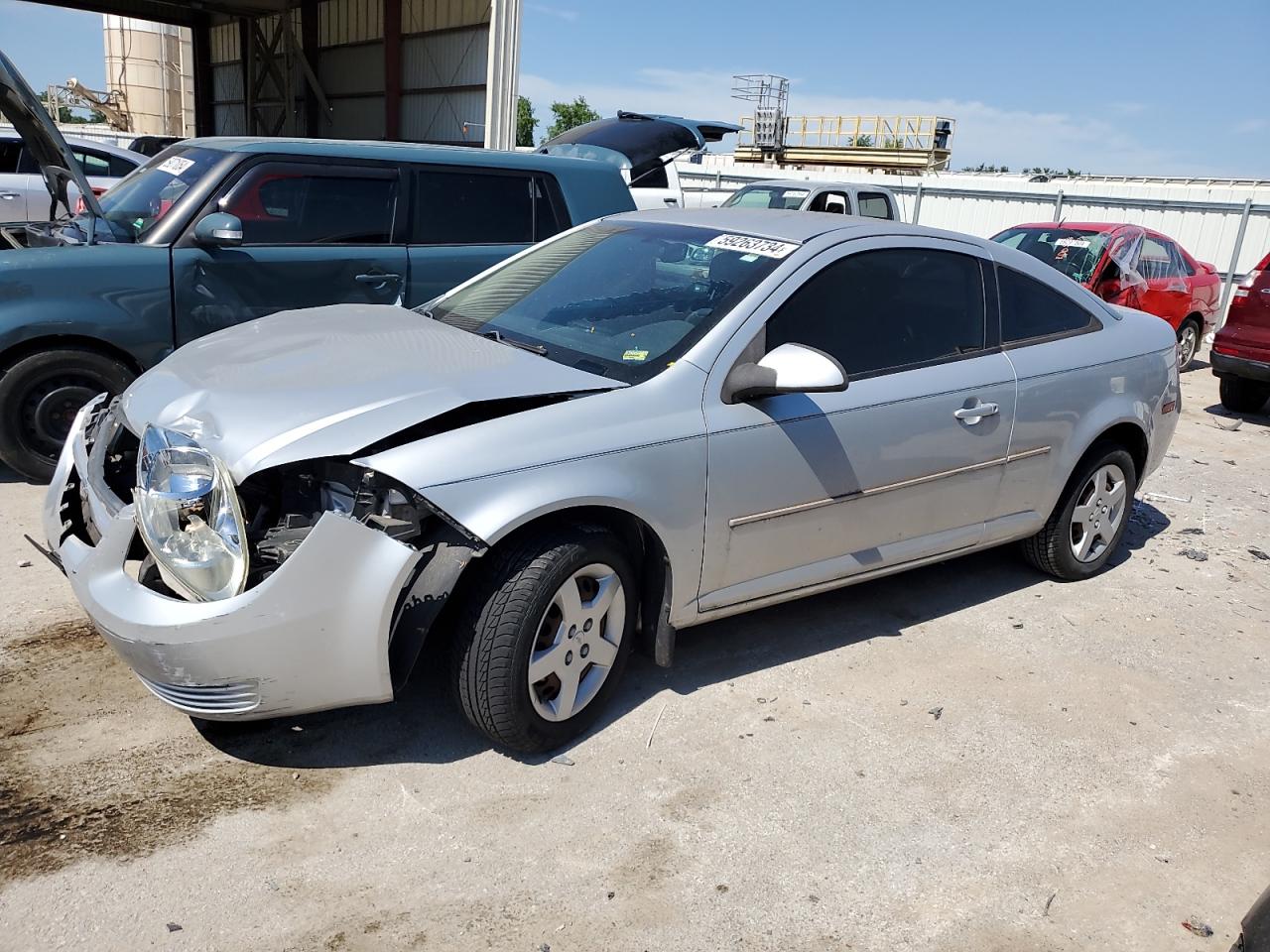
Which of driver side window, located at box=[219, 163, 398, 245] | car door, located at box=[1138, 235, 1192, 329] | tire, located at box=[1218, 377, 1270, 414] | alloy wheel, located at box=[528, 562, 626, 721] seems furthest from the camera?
car door, located at box=[1138, 235, 1192, 329]

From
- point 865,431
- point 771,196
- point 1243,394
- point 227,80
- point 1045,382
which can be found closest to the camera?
point 865,431

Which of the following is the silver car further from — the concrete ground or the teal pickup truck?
the teal pickup truck

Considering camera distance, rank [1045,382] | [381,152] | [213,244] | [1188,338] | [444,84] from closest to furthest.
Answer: [1045,382]
[213,244]
[381,152]
[1188,338]
[444,84]

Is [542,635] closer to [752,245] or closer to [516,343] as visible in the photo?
[516,343]

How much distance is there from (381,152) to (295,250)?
79 cm

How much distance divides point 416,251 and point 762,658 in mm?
3341

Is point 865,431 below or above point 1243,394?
above

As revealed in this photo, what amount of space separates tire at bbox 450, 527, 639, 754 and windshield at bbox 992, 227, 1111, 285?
9191mm

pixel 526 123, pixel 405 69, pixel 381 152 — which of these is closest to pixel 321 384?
pixel 381 152

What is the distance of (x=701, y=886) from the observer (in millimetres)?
2779

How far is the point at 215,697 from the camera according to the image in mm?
2799

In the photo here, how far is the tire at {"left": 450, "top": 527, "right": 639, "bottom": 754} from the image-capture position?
300 centimetres

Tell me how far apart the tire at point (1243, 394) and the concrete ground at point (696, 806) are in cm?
649

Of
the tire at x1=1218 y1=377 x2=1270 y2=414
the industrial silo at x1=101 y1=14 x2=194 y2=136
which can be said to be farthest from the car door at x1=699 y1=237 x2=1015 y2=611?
the industrial silo at x1=101 y1=14 x2=194 y2=136
